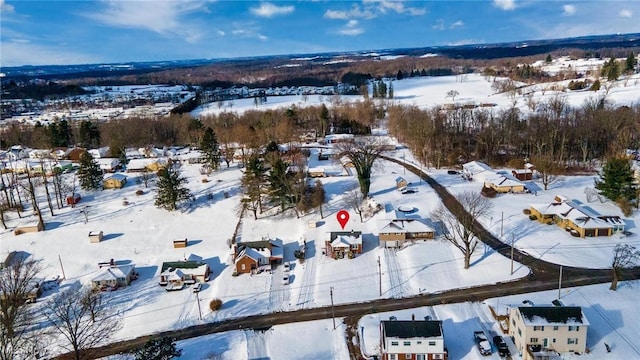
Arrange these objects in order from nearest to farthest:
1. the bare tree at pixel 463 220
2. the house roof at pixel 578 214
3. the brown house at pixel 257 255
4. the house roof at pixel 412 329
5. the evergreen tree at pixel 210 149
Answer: the house roof at pixel 412 329
the bare tree at pixel 463 220
the brown house at pixel 257 255
the house roof at pixel 578 214
the evergreen tree at pixel 210 149

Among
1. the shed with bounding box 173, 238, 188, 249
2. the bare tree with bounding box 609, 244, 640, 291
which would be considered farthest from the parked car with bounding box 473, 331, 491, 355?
the shed with bounding box 173, 238, 188, 249

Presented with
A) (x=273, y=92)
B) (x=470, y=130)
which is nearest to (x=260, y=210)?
(x=470, y=130)

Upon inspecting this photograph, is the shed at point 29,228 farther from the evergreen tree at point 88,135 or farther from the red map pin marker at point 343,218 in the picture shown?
the evergreen tree at point 88,135

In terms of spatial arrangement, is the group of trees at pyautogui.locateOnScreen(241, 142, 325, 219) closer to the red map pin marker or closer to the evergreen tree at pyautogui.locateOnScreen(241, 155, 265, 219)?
the evergreen tree at pyautogui.locateOnScreen(241, 155, 265, 219)

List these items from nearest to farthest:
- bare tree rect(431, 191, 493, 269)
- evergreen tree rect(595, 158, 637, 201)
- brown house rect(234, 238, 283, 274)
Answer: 1. bare tree rect(431, 191, 493, 269)
2. brown house rect(234, 238, 283, 274)
3. evergreen tree rect(595, 158, 637, 201)

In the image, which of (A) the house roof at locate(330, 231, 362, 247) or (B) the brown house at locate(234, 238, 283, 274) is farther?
(A) the house roof at locate(330, 231, 362, 247)

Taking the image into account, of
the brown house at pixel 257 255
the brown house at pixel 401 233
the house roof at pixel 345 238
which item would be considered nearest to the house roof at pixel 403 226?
the brown house at pixel 401 233

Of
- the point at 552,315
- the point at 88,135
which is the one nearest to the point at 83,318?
the point at 552,315
